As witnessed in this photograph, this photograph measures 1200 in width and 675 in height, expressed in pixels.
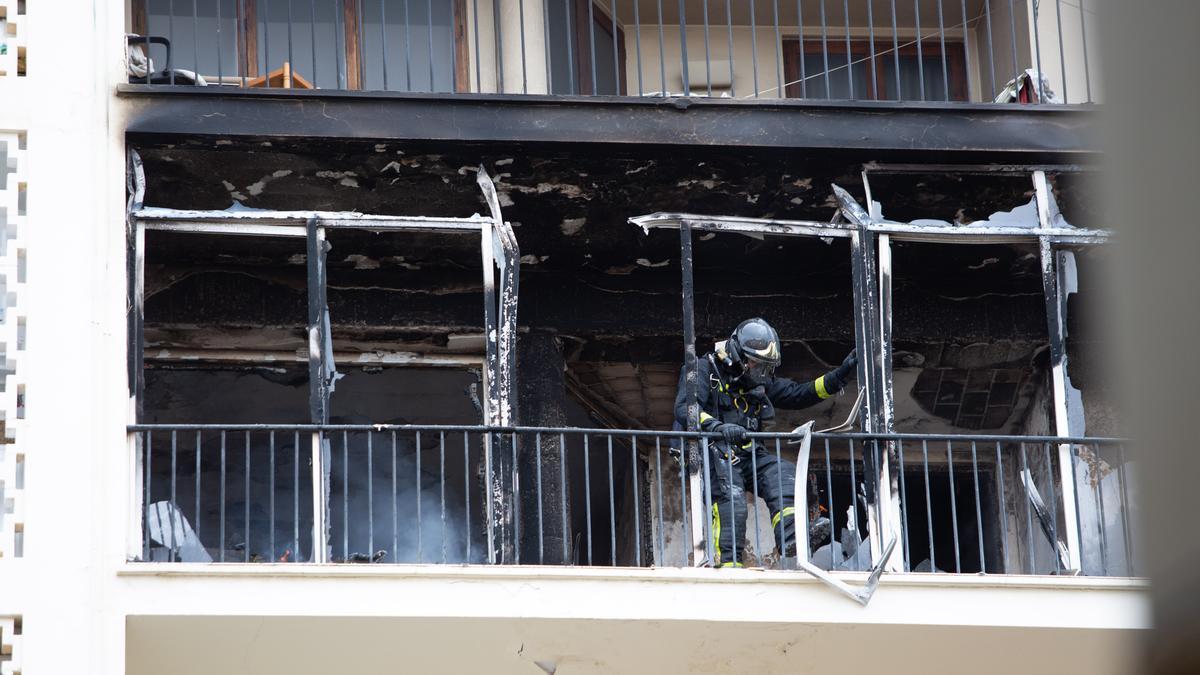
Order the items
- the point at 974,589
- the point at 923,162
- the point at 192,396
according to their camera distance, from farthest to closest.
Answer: the point at 192,396 < the point at 923,162 < the point at 974,589

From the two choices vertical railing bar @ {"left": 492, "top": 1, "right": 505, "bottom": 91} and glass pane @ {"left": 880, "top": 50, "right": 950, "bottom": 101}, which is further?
glass pane @ {"left": 880, "top": 50, "right": 950, "bottom": 101}

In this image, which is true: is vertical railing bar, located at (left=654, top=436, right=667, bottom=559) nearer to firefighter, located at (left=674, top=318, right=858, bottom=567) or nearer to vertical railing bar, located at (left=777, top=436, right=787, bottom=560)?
firefighter, located at (left=674, top=318, right=858, bottom=567)

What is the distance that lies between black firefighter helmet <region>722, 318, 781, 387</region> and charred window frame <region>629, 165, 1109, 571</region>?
0.95 ft

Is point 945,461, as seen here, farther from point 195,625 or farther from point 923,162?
point 195,625

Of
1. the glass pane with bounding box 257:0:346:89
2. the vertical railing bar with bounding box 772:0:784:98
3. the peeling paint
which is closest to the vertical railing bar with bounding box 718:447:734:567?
the peeling paint

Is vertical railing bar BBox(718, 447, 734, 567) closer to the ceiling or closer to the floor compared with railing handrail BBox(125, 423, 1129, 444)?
closer to the floor

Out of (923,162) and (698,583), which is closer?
(698,583)

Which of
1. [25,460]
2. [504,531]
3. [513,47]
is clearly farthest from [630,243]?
[25,460]

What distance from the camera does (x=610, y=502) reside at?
34.4ft

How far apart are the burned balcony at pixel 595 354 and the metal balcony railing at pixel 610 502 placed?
0.02 meters

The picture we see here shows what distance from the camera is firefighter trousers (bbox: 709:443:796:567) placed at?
956cm

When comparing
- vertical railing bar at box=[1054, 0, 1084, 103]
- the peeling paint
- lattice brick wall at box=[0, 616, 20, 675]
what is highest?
vertical railing bar at box=[1054, 0, 1084, 103]

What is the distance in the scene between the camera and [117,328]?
9.14 m

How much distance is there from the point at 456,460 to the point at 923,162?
3804 millimetres
